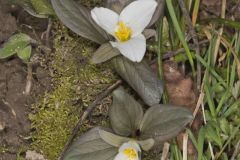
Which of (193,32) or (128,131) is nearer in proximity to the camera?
(128,131)

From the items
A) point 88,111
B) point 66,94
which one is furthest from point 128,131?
point 66,94

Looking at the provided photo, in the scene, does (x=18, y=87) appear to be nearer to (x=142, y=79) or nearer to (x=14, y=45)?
(x=14, y=45)

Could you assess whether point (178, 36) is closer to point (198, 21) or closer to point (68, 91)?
point (198, 21)

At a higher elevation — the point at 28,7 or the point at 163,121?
the point at 28,7

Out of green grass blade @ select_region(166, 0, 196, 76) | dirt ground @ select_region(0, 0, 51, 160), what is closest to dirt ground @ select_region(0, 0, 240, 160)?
dirt ground @ select_region(0, 0, 51, 160)

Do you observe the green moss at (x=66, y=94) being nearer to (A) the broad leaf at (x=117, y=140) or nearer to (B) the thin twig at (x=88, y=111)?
(B) the thin twig at (x=88, y=111)

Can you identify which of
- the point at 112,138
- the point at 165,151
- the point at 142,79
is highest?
the point at 142,79

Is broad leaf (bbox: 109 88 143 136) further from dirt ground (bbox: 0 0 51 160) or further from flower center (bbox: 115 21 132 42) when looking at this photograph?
dirt ground (bbox: 0 0 51 160)

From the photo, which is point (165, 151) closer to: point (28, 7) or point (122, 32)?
point (122, 32)
